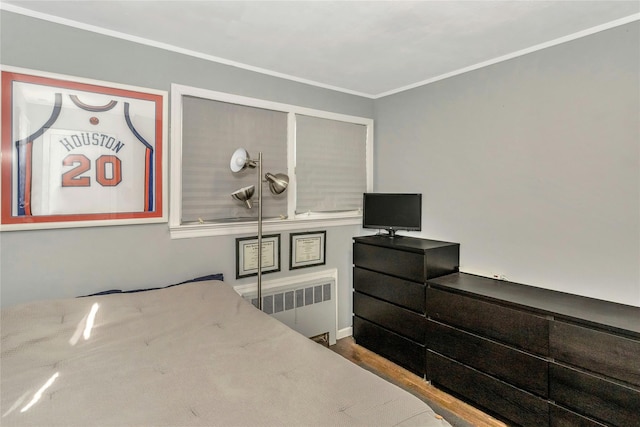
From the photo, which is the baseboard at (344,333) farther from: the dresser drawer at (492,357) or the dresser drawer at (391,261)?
the dresser drawer at (492,357)

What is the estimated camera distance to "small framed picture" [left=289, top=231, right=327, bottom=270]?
3.07 m

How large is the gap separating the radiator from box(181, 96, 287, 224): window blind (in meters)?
0.64

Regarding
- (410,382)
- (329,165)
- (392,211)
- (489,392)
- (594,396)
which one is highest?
(329,165)

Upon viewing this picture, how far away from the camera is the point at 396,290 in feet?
9.32

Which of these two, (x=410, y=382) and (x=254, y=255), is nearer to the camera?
(x=410, y=382)

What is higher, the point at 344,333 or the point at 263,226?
the point at 263,226

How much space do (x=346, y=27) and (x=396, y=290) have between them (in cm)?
194

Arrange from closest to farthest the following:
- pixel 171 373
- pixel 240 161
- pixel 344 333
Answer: pixel 171 373 < pixel 240 161 < pixel 344 333

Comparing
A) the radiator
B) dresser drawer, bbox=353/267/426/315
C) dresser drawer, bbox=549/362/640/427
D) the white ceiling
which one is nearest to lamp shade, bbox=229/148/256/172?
the white ceiling

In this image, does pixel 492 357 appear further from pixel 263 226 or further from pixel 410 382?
pixel 263 226

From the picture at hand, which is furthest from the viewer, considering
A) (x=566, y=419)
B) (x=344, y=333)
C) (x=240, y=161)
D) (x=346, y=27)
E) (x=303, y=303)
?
(x=344, y=333)

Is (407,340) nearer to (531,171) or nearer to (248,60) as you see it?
(531,171)

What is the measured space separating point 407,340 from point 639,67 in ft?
7.43

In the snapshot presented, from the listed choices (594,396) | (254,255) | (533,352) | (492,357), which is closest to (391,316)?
(492,357)
